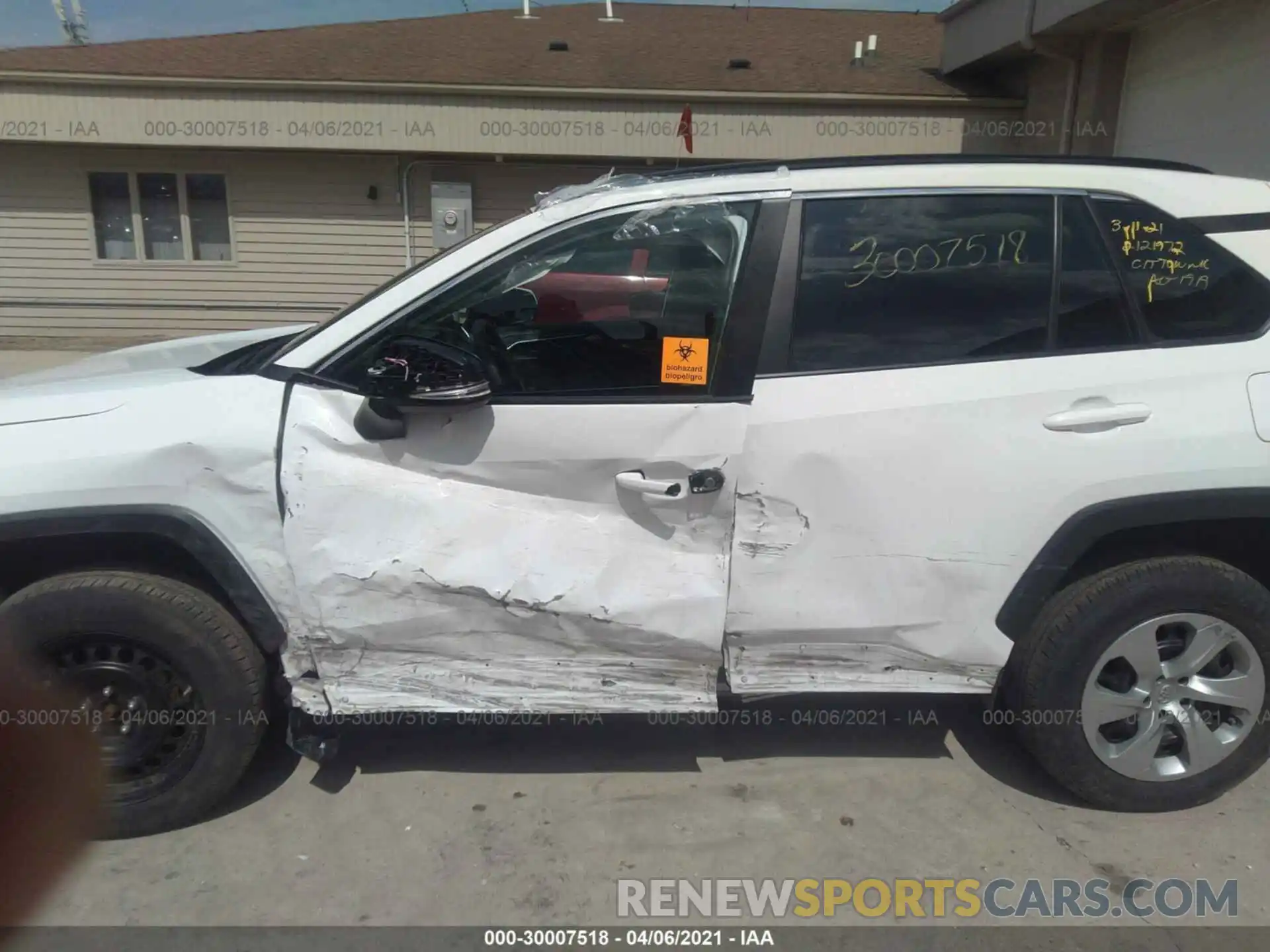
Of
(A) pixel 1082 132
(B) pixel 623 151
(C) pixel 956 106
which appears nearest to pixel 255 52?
(B) pixel 623 151

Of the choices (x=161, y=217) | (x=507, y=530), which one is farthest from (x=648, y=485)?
(x=161, y=217)

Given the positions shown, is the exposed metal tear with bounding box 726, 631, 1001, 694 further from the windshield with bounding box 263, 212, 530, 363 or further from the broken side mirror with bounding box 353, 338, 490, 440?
the windshield with bounding box 263, 212, 530, 363

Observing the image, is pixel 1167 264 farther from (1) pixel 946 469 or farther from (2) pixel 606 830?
(2) pixel 606 830

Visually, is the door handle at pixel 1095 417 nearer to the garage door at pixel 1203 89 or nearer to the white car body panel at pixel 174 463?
the white car body panel at pixel 174 463

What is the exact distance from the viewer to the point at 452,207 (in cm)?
1218

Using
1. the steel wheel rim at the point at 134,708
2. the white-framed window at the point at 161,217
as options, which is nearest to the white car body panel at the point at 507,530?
the steel wheel rim at the point at 134,708

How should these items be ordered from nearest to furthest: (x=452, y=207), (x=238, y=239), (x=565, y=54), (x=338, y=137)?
(x=338, y=137), (x=452, y=207), (x=238, y=239), (x=565, y=54)

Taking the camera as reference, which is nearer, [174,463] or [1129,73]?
[174,463]

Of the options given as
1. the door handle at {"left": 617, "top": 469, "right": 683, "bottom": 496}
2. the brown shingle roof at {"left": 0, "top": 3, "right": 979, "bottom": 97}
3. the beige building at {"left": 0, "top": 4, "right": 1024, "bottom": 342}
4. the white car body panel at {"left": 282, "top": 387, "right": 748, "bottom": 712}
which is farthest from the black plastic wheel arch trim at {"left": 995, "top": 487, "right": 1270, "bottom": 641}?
the brown shingle roof at {"left": 0, "top": 3, "right": 979, "bottom": 97}

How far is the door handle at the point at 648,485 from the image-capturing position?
2629 mm

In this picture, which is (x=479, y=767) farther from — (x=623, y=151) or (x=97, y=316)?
(x=97, y=316)

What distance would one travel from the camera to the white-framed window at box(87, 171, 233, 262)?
40.9 feet

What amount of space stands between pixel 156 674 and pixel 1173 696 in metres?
3.11

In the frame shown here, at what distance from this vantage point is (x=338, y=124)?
11.4 metres
